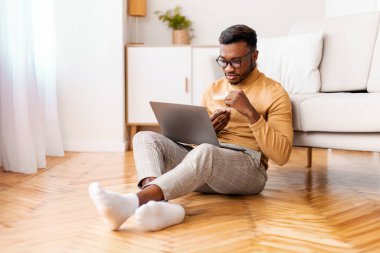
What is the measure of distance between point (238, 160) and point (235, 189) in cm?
19

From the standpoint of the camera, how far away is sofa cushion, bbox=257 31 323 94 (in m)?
3.00

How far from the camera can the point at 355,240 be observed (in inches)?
63.4

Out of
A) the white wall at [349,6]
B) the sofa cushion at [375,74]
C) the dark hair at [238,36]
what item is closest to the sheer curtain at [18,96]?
the dark hair at [238,36]

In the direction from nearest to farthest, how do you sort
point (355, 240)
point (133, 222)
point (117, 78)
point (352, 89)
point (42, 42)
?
point (355, 240), point (133, 222), point (352, 89), point (42, 42), point (117, 78)

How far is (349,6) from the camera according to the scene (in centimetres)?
452

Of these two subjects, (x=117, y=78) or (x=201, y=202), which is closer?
(x=201, y=202)

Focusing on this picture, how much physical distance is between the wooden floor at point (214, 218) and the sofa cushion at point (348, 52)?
0.56m

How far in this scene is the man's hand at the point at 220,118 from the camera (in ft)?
6.92

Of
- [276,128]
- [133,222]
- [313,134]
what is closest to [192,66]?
[313,134]

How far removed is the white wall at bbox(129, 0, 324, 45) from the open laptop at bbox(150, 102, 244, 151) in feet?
8.83

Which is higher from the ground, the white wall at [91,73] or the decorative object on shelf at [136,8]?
the decorative object on shelf at [136,8]

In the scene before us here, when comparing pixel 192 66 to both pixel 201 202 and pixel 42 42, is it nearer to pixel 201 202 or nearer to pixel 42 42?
pixel 42 42

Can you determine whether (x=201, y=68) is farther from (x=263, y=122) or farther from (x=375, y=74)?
(x=263, y=122)

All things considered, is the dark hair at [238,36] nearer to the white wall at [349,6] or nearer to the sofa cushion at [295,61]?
the sofa cushion at [295,61]
